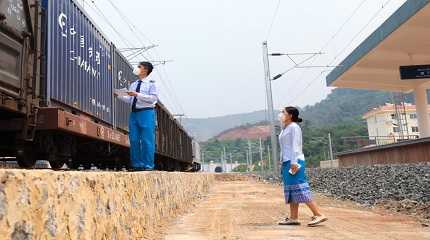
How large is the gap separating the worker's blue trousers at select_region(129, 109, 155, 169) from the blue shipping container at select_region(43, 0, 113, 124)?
200 cm

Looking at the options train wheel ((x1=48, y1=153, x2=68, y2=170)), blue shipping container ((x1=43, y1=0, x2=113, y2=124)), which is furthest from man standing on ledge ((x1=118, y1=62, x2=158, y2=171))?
train wheel ((x1=48, y1=153, x2=68, y2=170))

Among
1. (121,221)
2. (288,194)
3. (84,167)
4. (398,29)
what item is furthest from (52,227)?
(398,29)

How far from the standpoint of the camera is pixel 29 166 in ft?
26.7

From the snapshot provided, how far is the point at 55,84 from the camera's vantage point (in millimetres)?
7680

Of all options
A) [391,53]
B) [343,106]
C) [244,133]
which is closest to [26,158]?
[391,53]

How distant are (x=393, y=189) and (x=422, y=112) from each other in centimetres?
1679

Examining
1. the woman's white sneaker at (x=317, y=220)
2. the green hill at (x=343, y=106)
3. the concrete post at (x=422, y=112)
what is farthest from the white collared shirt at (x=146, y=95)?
the green hill at (x=343, y=106)

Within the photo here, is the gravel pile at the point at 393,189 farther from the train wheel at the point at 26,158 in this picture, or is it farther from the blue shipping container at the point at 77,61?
the train wheel at the point at 26,158

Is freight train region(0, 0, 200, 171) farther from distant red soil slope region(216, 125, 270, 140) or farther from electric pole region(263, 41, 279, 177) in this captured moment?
distant red soil slope region(216, 125, 270, 140)

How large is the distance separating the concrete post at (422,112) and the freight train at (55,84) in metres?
19.1

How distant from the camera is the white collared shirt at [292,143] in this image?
5.93 meters

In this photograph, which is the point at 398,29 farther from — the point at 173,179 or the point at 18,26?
the point at 18,26

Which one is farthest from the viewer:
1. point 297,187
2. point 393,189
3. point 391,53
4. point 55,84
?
point 391,53

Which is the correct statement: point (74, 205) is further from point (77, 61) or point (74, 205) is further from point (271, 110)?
point (271, 110)
